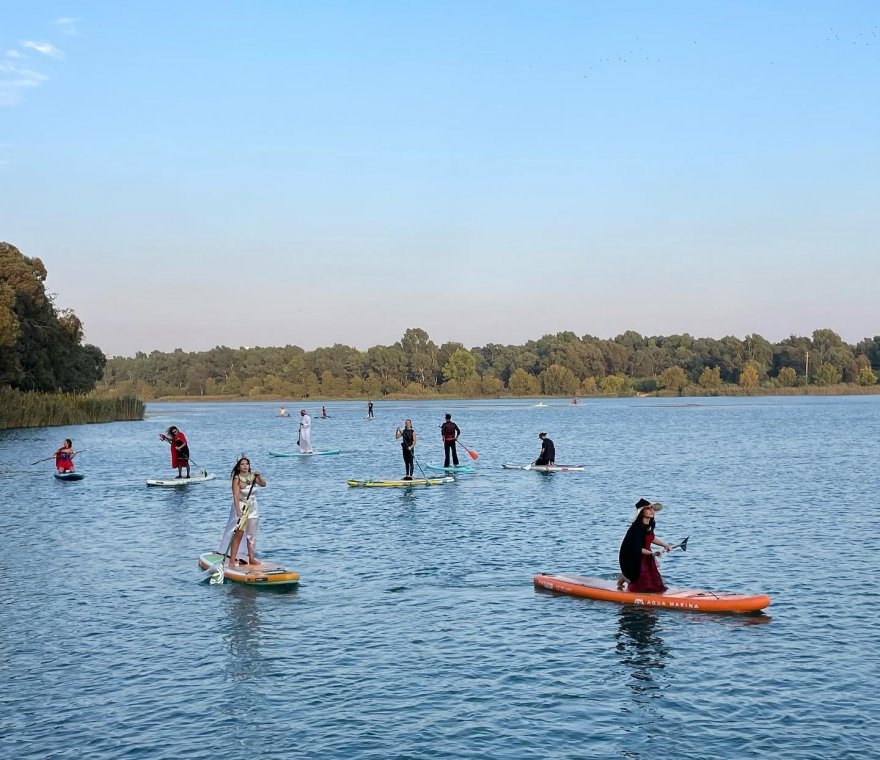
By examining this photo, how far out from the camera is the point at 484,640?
1594 cm

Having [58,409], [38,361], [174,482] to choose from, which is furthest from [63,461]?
[38,361]

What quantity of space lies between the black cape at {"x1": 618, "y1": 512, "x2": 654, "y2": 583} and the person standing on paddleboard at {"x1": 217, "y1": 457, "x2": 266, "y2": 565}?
23.1 feet

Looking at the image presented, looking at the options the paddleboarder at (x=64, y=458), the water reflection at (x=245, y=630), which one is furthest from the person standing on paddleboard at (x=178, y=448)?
the water reflection at (x=245, y=630)

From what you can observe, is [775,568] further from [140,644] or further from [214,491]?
[214,491]

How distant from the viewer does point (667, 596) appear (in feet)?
58.1

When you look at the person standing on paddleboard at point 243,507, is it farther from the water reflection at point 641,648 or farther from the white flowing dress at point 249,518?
the water reflection at point 641,648

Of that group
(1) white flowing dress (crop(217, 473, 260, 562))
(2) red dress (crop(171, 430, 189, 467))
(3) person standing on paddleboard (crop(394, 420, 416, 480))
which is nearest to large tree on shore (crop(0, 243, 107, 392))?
(2) red dress (crop(171, 430, 189, 467))

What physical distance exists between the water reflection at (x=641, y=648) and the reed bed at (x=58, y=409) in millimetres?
71899

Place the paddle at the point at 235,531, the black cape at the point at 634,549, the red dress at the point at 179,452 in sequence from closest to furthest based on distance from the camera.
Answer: the black cape at the point at 634,549, the paddle at the point at 235,531, the red dress at the point at 179,452

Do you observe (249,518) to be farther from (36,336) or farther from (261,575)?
(36,336)

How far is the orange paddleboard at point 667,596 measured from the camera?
17.3 meters

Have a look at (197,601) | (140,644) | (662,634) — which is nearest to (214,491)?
(197,601)

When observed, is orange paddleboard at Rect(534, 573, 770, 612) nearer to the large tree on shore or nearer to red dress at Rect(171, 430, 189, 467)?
red dress at Rect(171, 430, 189, 467)

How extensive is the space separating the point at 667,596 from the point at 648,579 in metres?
0.51
